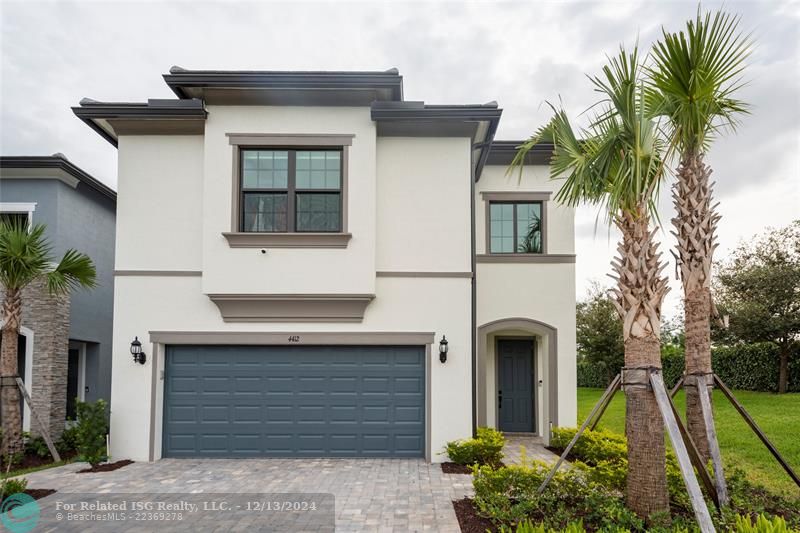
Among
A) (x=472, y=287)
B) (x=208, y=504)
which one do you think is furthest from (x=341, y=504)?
(x=472, y=287)

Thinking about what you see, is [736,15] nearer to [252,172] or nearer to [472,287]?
[472,287]

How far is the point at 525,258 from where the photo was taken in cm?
1169

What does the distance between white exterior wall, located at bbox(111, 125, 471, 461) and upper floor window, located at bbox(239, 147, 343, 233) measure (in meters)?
0.34

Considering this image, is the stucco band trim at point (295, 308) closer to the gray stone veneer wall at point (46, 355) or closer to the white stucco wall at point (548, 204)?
the white stucco wall at point (548, 204)

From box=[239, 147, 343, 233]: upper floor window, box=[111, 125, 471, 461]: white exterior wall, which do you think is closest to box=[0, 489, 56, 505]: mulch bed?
box=[111, 125, 471, 461]: white exterior wall

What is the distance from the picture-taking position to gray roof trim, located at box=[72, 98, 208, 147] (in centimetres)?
955

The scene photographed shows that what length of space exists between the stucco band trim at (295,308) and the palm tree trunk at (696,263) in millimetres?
5019

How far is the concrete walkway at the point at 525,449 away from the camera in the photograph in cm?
982

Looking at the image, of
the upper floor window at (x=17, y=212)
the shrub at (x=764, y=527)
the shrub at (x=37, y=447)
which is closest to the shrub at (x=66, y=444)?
the shrub at (x=37, y=447)

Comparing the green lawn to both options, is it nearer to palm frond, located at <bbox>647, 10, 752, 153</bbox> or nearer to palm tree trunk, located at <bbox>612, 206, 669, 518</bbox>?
palm tree trunk, located at <bbox>612, 206, 669, 518</bbox>

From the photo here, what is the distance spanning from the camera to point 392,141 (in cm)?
1005

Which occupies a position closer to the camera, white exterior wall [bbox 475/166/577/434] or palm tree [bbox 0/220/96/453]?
palm tree [bbox 0/220/96/453]

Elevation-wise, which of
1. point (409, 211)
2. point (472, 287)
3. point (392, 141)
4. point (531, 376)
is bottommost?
point (531, 376)

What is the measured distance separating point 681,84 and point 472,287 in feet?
16.6
